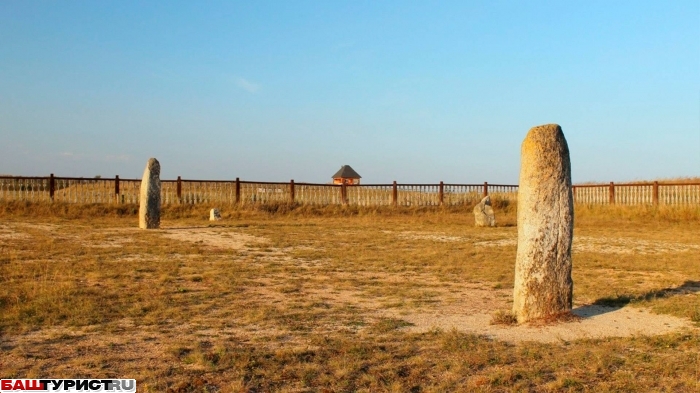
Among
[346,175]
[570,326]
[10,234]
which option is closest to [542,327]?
[570,326]

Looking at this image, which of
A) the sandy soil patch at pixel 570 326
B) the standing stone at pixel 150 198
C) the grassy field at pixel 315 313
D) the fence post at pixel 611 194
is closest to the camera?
the grassy field at pixel 315 313

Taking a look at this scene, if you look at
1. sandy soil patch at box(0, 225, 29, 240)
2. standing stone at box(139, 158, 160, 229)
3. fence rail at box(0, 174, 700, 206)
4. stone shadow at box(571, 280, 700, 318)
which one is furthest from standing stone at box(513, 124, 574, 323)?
fence rail at box(0, 174, 700, 206)

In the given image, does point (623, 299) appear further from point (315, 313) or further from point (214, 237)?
point (214, 237)

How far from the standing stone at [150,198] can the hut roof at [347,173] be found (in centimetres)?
3245

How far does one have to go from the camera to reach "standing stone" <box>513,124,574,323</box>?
22.8ft

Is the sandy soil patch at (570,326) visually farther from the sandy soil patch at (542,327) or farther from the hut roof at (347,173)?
the hut roof at (347,173)

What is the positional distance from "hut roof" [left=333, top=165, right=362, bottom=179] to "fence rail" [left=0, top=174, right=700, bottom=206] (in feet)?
64.6

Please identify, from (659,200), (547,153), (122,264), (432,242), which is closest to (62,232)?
(122,264)

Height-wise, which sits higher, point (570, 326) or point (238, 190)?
point (238, 190)

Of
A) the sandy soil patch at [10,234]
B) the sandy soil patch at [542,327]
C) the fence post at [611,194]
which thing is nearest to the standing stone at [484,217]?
the fence post at [611,194]

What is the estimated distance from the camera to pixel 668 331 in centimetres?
649

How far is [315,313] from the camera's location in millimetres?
7324

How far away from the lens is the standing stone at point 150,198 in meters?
19.3

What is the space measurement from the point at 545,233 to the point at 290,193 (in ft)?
75.3
